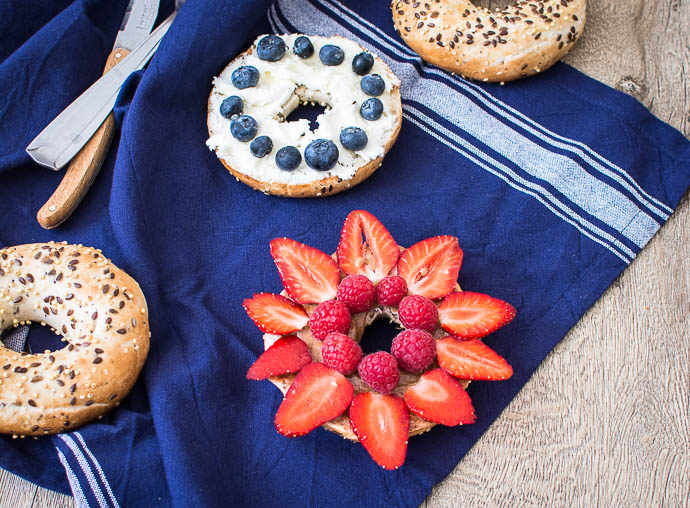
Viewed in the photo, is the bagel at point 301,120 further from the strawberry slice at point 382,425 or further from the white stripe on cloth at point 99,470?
the white stripe on cloth at point 99,470

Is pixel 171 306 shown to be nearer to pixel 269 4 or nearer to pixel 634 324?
pixel 269 4

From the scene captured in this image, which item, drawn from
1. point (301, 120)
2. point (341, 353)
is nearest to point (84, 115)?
point (301, 120)

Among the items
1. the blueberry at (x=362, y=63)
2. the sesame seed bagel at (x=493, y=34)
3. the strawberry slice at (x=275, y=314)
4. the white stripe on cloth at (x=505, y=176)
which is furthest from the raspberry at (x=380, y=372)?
the sesame seed bagel at (x=493, y=34)

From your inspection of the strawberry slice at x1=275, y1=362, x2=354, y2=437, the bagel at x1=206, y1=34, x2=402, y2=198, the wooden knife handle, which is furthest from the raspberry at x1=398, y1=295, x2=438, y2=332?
the wooden knife handle

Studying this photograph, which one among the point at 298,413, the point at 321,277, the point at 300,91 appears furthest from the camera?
the point at 300,91

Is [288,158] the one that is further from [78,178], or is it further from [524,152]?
[524,152]

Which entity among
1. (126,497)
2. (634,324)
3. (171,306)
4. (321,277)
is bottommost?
(126,497)

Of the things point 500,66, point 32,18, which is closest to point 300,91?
point 500,66
